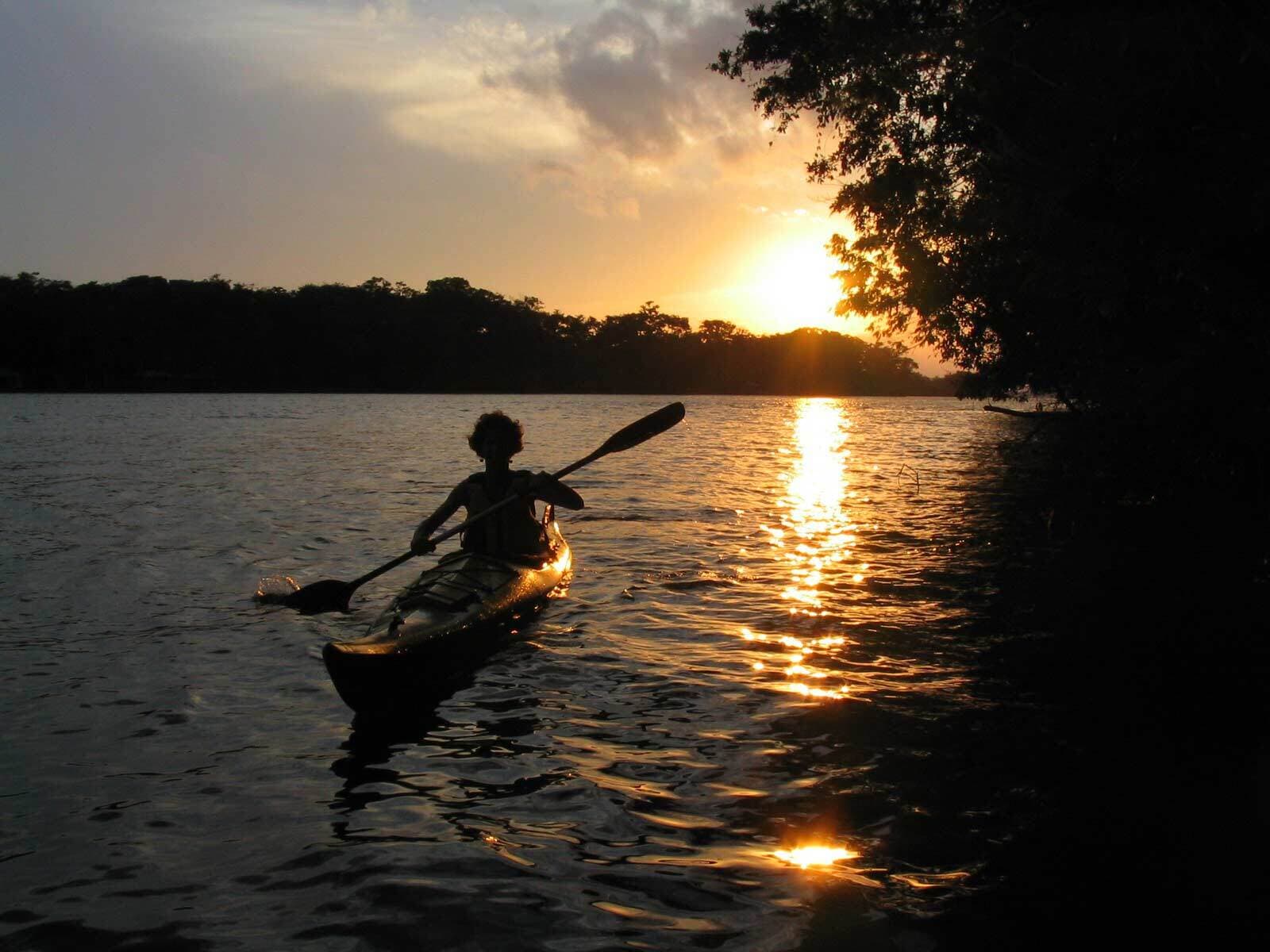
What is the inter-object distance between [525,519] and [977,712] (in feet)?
13.2

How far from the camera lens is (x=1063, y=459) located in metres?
12.7

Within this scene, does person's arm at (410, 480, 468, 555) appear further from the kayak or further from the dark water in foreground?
the dark water in foreground

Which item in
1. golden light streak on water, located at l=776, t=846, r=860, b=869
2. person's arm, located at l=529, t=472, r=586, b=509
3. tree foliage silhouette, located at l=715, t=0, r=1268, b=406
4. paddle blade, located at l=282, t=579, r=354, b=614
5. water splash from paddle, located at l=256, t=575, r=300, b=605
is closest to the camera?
golden light streak on water, located at l=776, t=846, r=860, b=869

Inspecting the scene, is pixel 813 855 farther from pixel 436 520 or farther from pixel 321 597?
pixel 436 520

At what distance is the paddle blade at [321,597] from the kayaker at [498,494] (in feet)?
2.38

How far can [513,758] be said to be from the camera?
5043mm

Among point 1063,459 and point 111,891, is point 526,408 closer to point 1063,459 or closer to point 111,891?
point 1063,459

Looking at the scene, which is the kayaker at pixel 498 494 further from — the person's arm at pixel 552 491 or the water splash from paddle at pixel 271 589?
the water splash from paddle at pixel 271 589

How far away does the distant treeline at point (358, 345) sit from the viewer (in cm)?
9494

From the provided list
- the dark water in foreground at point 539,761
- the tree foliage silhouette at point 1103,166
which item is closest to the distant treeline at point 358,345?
the tree foliage silhouette at point 1103,166

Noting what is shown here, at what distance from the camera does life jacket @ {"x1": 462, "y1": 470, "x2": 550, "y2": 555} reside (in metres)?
8.13

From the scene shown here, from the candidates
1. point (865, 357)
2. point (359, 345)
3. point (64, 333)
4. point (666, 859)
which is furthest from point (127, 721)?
point (865, 357)

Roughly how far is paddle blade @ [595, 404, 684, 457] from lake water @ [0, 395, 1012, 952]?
132 centimetres

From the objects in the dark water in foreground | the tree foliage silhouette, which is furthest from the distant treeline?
the dark water in foreground
